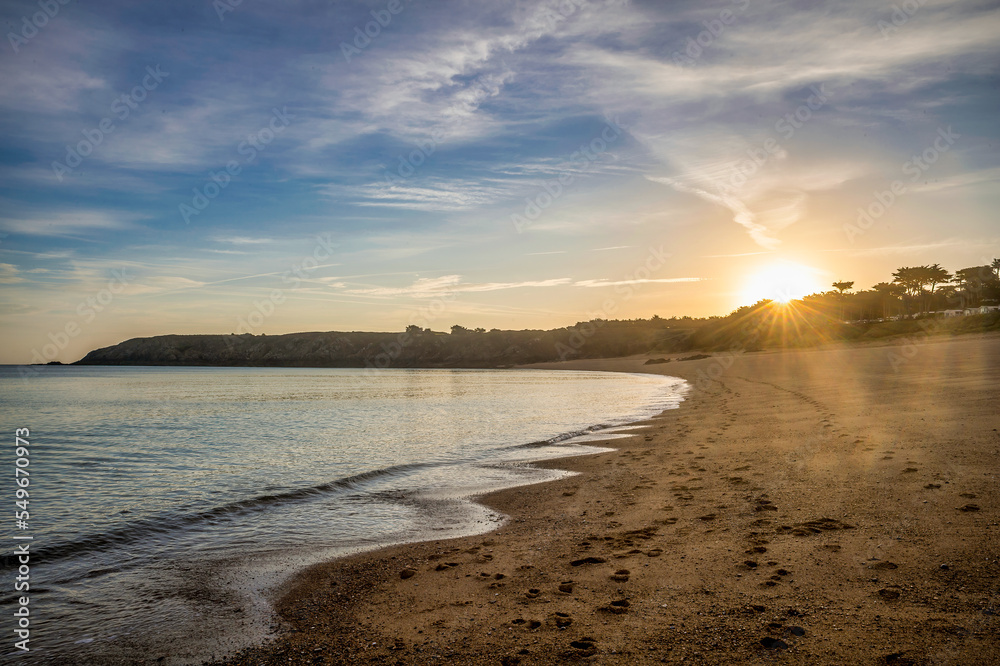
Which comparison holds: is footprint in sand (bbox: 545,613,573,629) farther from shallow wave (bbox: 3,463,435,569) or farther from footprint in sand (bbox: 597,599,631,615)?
shallow wave (bbox: 3,463,435,569)

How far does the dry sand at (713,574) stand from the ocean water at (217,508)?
0.95m

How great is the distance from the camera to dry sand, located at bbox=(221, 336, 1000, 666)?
14.1 feet

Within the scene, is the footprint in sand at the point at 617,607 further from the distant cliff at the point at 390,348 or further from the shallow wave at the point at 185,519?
the distant cliff at the point at 390,348

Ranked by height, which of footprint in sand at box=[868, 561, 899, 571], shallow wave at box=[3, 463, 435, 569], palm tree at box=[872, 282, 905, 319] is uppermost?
palm tree at box=[872, 282, 905, 319]

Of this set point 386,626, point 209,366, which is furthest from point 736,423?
point 209,366

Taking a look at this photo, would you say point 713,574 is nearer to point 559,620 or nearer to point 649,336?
point 559,620

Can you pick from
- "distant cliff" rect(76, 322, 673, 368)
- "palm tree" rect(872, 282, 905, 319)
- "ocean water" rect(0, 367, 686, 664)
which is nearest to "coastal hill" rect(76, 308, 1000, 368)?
"distant cliff" rect(76, 322, 673, 368)

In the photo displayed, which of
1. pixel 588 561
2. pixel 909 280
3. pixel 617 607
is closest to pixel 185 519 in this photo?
pixel 588 561

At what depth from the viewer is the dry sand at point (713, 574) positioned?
14.1 feet

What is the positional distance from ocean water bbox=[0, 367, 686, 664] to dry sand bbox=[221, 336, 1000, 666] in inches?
37.6

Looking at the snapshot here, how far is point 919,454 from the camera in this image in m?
9.28

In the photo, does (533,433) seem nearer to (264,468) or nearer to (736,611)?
(264,468)

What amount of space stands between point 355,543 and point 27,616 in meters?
3.72

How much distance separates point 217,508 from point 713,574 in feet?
29.4
